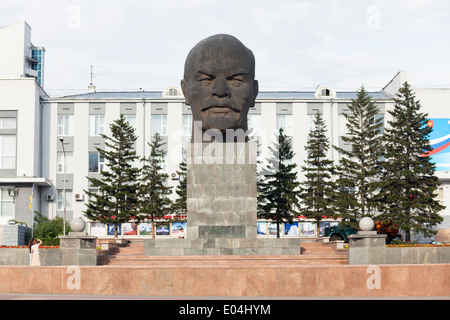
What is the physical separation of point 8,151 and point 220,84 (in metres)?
27.3

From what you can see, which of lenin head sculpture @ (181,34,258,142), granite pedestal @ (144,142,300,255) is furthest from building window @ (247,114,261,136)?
lenin head sculpture @ (181,34,258,142)

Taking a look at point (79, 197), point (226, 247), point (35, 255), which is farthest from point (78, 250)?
point (79, 197)

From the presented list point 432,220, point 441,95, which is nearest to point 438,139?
point 441,95

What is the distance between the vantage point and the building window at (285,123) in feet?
151

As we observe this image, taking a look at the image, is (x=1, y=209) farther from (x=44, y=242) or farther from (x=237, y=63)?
(x=237, y=63)

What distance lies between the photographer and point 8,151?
43.0 meters

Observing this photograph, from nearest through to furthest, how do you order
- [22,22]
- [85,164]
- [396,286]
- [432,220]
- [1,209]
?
[396,286] < [432,220] < [1,209] < [85,164] < [22,22]

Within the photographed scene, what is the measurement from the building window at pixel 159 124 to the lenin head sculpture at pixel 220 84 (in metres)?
24.9

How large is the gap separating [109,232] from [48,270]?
29976 millimetres

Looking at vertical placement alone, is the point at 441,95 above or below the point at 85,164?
above

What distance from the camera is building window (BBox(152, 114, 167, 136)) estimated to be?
45750 millimetres

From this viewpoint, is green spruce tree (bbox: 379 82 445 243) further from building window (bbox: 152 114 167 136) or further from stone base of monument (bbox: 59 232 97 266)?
stone base of monument (bbox: 59 232 97 266)

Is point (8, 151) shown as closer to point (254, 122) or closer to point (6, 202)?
point (6, 202)

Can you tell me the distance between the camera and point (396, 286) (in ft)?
45.6
